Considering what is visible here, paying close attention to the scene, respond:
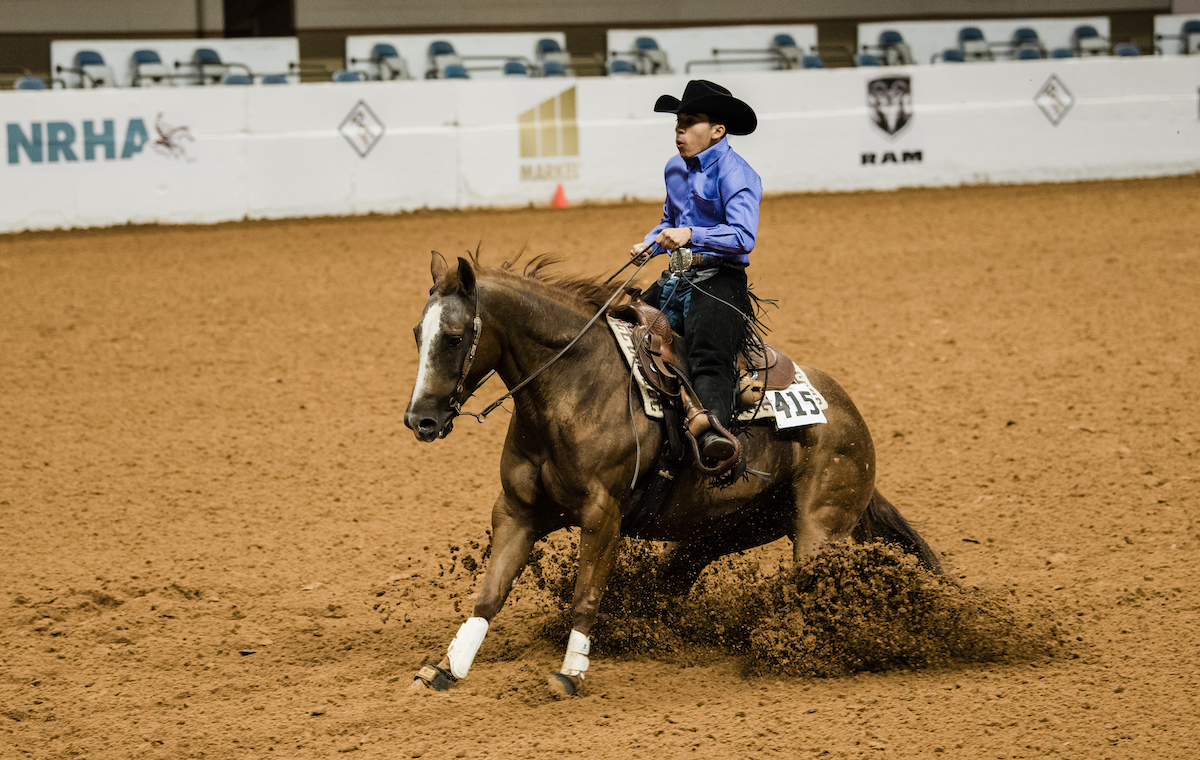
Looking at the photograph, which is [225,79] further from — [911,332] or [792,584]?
[792,584]

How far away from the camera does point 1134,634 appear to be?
543 cm

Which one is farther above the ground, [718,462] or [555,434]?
[555,434]

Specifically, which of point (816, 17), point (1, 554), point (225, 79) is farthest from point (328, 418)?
point (816, 17)

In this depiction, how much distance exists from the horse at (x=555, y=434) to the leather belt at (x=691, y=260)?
39 centimetres

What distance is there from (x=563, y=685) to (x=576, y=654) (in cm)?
14

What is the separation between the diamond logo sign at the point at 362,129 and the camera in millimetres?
17094

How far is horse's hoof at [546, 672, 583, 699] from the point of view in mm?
4836

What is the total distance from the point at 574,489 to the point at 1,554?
4.06m

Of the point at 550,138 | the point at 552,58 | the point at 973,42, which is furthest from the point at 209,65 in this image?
the point at 973,42

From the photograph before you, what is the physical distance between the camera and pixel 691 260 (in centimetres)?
489

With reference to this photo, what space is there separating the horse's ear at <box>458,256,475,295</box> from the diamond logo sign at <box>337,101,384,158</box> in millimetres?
13333

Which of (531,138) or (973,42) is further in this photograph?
(973,42)

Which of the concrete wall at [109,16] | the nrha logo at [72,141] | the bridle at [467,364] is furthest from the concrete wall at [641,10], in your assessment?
the bridle at [467,364]

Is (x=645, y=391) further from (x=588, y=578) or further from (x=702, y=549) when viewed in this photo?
(x=702, y=549)
